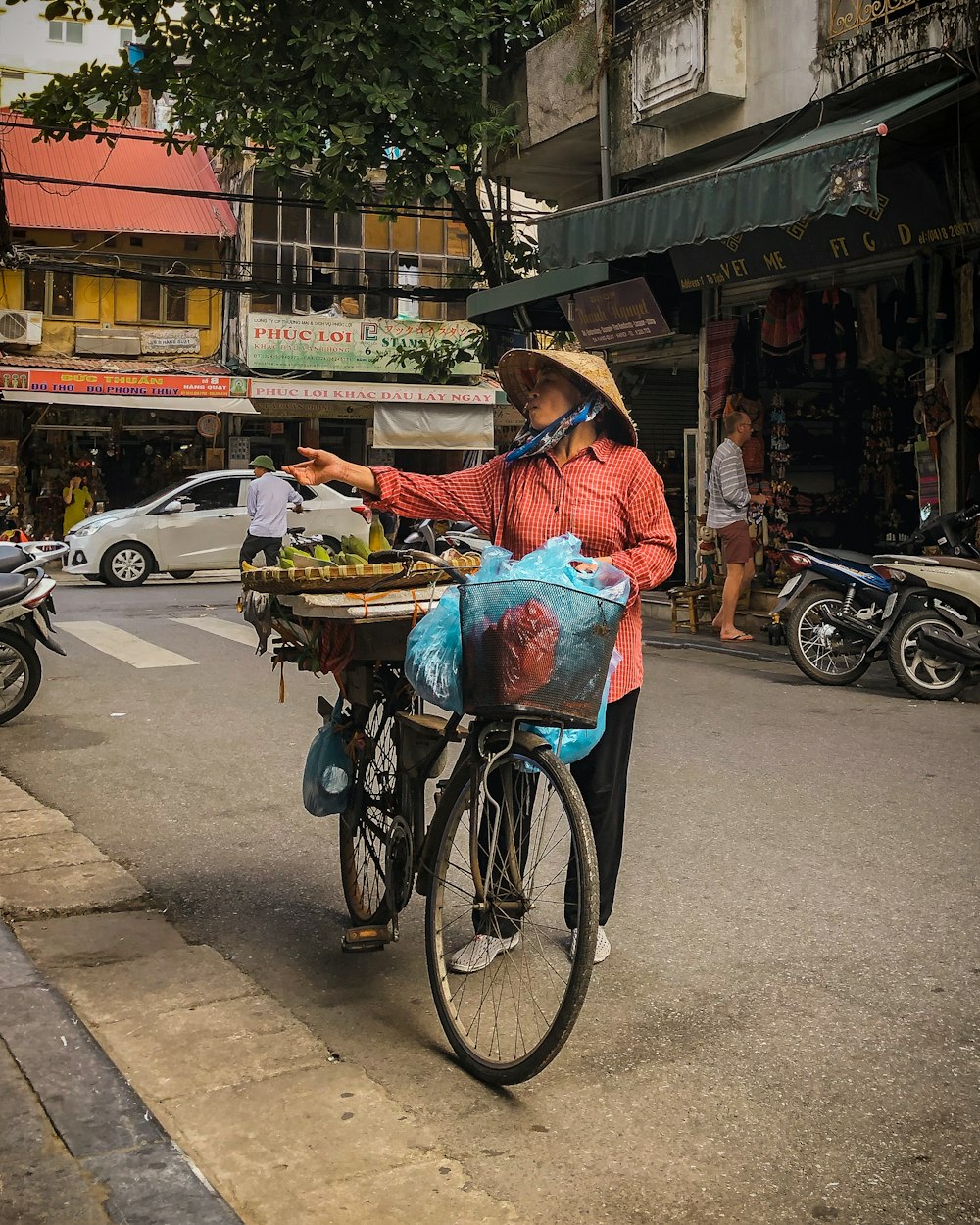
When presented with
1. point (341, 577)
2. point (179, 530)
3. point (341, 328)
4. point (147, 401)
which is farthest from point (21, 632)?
point (341, 328)

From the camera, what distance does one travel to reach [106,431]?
1137 inches

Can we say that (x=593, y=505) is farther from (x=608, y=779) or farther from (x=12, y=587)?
(x=12, y=587)

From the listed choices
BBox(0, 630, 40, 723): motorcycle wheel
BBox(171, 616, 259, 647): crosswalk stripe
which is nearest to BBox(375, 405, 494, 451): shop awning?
BBox(171, 616, 259, 647): crosswalk stripe

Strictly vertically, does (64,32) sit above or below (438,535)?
above

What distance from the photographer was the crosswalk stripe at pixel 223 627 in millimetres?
12414

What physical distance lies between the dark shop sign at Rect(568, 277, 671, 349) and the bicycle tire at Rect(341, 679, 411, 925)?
35.2ft

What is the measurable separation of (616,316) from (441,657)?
1214cm

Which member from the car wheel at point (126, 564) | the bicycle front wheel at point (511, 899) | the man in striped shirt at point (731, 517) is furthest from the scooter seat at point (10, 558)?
the car wheel at point (126, 564)

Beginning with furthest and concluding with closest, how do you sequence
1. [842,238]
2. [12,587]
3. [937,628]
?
[842,238], [937,628], [12,587]

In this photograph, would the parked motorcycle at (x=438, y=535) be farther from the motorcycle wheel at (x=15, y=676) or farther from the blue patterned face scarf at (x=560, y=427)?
the blue patterned face scarf at (x=560, y=427)

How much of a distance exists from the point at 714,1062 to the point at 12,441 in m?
26.3

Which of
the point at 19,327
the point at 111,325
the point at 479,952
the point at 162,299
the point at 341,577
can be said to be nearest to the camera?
the point at 341,577

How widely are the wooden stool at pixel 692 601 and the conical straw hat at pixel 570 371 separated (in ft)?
30.3

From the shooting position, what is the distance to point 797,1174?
2.82 metres
